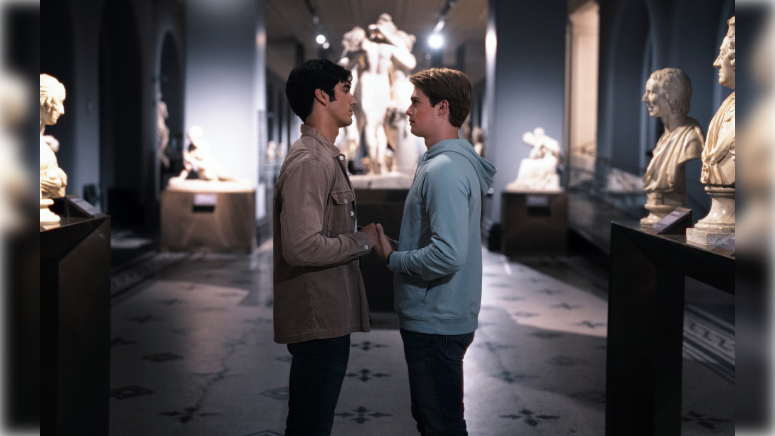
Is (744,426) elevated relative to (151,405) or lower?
elevated

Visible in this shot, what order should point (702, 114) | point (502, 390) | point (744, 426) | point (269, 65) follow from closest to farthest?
point (744, 426)
point (502, 390)
point (702, 114)
point (269, 65)

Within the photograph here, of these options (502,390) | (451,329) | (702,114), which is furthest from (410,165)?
(451,329)

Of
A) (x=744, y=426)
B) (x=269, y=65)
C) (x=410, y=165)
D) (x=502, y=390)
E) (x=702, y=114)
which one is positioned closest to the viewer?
(x=744, y=426)

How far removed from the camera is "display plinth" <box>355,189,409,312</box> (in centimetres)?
580

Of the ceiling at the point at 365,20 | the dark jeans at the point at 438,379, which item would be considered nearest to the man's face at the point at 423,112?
the dark jeans at the point at 438,379

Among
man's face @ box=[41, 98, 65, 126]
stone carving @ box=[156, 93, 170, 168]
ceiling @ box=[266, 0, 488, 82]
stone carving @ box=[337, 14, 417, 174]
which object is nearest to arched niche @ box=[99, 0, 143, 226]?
stone carving @ box=[156, 93, 170, 168]

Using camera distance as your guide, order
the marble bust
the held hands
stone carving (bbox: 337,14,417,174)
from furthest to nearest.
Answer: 1. stone carving (bbox: 337,14,417,174)
2. the marble bust
3. the held hands

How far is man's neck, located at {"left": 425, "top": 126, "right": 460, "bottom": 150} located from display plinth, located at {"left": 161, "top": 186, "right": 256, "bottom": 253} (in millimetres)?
8805

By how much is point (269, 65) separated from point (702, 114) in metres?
20.3

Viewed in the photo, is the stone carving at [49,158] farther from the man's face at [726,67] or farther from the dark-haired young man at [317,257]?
the man's face at [726,67]

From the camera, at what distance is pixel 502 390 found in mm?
4172

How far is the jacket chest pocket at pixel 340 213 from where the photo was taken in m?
2.20

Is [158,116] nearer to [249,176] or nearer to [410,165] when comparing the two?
[249,176]

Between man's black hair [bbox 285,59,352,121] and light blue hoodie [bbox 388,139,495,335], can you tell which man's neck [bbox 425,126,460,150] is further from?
man's black hair [bbox 285,59,352,121]
